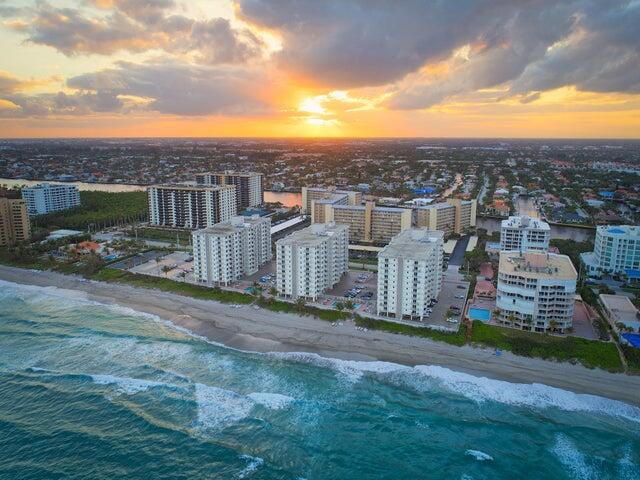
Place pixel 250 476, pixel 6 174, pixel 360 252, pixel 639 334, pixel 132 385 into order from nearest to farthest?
1. pixel 250 476
2. pixel 132 385
3. pixel 639 334
4. pixel 360 252
5. pixel 6 174

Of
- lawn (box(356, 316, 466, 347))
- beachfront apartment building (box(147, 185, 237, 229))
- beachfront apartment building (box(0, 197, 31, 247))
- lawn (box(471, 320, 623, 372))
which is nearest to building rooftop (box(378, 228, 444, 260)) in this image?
lawn (box(356, 316, 466, 347))

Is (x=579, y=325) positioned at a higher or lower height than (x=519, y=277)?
lower

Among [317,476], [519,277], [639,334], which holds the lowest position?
[317,476]

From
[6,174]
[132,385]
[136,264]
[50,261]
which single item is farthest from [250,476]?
[6,174]

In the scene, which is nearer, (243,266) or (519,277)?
(519,277)

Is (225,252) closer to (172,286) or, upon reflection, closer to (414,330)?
(172,286)

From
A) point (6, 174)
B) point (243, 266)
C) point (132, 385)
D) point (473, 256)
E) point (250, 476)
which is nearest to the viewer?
point (250, 476)

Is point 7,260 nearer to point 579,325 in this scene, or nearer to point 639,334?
point 579,325

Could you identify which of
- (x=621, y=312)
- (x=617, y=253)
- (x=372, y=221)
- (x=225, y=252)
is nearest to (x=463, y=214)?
(x=372, y=221)
